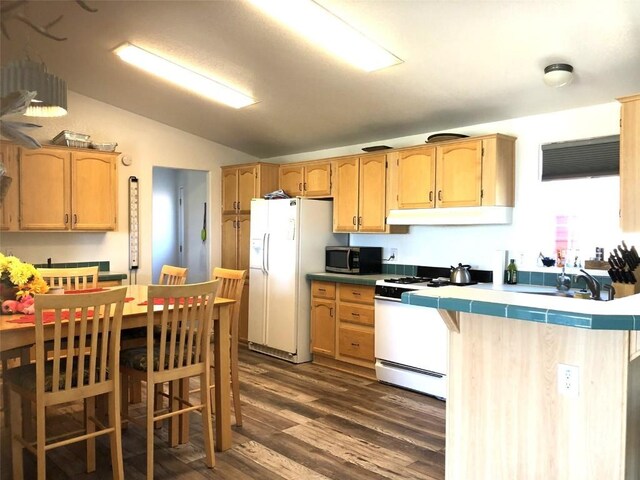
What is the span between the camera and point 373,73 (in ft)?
11.9

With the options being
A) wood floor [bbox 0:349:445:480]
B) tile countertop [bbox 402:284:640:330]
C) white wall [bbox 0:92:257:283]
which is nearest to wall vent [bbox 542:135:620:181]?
tile countertop [bbox 402:284:640:330]

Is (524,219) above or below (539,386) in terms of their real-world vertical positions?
above

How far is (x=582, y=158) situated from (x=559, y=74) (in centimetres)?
87

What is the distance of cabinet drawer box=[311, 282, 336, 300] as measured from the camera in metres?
4.77

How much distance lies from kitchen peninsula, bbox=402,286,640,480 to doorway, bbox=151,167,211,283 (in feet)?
14.8

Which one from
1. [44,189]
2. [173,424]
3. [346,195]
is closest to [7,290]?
[173,424]

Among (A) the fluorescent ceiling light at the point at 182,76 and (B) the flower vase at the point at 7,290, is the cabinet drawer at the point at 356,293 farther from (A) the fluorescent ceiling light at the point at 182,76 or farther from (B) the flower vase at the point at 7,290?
(B) the flower vase at the point at 7,290

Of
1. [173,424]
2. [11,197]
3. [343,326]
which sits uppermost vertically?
[11,197]

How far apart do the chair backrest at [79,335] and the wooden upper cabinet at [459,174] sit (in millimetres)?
2766

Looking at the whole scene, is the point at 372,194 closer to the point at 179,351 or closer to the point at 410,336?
the point at 410,336

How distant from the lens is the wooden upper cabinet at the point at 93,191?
469cm

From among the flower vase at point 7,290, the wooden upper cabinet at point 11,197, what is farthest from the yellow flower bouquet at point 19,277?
the wooden upper cabinet at point 11,197

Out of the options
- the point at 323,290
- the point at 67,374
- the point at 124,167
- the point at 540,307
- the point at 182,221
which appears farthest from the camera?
the point at 182,221

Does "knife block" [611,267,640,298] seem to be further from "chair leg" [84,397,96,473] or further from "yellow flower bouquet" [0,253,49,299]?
"yellow flower bouquet" [0,253,49,299]
